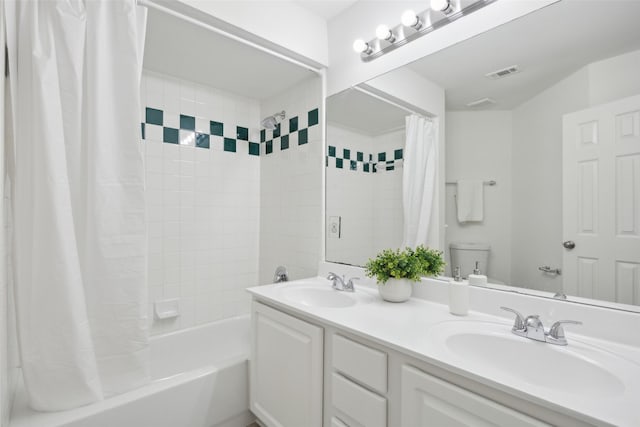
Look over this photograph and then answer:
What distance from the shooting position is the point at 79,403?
1119mm

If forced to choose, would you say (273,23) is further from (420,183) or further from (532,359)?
(532,359)

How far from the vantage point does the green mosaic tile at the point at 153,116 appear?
1.94 metres

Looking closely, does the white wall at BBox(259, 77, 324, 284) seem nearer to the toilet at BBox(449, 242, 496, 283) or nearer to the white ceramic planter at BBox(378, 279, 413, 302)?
the white ceramic planter at BBox(378, 279, 413, 302)

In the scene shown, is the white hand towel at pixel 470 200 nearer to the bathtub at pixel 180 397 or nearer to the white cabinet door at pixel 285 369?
the white cabinet door at pixel 285 369

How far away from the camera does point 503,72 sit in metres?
1.21

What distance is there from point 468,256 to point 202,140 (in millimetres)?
1919

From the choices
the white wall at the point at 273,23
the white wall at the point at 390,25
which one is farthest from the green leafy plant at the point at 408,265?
the white wall at the point at 273,23

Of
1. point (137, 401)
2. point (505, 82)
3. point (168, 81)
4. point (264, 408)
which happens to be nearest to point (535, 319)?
point (505, 82)

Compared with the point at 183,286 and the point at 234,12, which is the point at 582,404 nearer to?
the point at 234,12

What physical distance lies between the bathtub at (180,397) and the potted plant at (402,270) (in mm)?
879

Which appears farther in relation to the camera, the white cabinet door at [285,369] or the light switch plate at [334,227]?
the light switch plate at [334,227]

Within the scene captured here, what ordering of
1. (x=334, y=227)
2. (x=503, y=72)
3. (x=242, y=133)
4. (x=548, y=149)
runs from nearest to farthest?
1. (x=548, y=149)
2. (x=503, y=72)
3. (x=334, y=227)
4. (x=242, y=133)

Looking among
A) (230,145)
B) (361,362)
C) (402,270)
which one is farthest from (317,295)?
(230,145)

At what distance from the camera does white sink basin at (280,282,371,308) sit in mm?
1515
